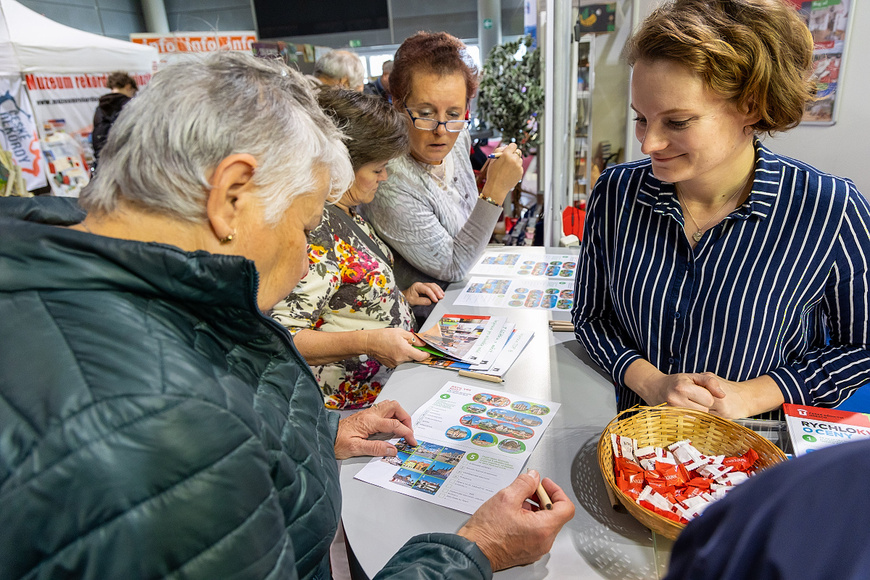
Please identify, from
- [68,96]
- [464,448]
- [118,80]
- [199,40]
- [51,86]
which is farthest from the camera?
[199,40]

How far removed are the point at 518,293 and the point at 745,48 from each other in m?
1.28

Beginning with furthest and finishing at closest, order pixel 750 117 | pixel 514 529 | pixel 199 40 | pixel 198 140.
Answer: pixel 199 40 < pixel 750 117 < pixel 514 529 < pixel 198 140

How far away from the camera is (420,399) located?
1.49 m

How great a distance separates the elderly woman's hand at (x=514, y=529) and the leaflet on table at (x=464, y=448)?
11cm

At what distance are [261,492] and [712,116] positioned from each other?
1.10 metres

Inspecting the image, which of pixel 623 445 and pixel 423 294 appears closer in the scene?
pixel 623 445

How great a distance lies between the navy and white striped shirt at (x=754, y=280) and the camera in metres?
1.17

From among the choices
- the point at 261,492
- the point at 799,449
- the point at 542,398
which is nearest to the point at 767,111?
the point at 799,449

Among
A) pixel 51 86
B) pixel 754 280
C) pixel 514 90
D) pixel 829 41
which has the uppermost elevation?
pixel 51 86

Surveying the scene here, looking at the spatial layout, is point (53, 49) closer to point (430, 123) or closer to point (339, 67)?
point (339, 67)

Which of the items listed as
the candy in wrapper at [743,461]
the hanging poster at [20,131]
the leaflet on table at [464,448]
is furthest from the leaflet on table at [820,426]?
the hanging poster at [20,131]

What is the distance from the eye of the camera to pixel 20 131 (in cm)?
595

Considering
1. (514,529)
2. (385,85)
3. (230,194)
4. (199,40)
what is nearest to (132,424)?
(230,194)

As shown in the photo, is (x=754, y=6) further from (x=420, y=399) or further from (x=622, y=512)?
(x=420, y=399)
